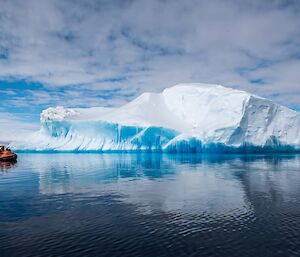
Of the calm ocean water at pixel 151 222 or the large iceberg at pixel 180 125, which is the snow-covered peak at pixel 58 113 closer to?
A: the large iceberg at pixel 180 125

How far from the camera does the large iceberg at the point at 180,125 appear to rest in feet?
183

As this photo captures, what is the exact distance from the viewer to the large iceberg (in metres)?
55.9

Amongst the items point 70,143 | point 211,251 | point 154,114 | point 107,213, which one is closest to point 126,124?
point 154,114

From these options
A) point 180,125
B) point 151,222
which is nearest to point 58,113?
point 180,125

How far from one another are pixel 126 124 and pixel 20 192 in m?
44.4

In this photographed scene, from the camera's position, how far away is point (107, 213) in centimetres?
1160

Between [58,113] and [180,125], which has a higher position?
[58,113]

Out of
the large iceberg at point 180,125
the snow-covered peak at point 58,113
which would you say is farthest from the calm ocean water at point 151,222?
the snow-covered peak at point 58,113

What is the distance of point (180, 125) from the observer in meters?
66.1

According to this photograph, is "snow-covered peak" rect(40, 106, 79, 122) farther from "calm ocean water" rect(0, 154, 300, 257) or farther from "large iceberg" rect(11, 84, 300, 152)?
"calm ocean water" rect(0, 154, 300, 257)

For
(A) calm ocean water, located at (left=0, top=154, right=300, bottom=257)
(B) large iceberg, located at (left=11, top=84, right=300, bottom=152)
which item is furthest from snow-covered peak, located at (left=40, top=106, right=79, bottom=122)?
(A) calm ocean water, located at (left=0, top=154, right=300, bottom=257)

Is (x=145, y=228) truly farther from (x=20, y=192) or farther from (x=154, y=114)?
(x=154, y=114)

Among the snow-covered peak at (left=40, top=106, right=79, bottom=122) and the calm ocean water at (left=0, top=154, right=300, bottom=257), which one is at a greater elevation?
the snow-covered peak at (left=40, top=106, right=79, bottom=122)

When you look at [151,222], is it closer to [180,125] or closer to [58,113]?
[180,125]
